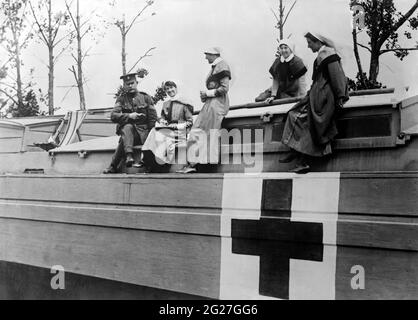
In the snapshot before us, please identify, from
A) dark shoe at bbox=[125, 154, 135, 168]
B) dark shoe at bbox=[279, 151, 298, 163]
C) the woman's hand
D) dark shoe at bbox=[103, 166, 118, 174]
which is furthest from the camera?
dark shoe at bbox=[103, 166, 118, 174]

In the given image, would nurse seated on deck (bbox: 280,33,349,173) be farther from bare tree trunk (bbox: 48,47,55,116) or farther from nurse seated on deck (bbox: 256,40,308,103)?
bare tree trunk (bbox: 48,47,55,116)

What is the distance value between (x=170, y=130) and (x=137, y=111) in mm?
525

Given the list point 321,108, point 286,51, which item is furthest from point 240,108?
point 321,108

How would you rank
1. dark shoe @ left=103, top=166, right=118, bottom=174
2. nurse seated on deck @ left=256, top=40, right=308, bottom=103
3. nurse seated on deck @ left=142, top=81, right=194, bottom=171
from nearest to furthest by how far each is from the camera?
nurse seated on deck @ left=256, top=40, right=308, bottom=103
nurse seated on deck @ left=142, top=81, right=194, bottom=171
dark shoe @ left=103, top=166, right=118, bottom=174

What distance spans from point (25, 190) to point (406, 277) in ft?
12.4

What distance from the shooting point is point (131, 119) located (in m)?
4.15

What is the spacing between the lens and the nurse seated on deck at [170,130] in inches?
151

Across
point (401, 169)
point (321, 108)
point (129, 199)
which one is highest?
point (321, 108)

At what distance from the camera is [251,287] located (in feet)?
10.7

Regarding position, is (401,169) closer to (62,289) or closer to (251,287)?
(251,287)

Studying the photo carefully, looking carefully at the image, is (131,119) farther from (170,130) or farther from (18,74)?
(18,74)

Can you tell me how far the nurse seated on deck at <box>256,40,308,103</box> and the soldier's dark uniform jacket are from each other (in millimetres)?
1133

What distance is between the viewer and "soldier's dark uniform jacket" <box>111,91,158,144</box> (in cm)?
418

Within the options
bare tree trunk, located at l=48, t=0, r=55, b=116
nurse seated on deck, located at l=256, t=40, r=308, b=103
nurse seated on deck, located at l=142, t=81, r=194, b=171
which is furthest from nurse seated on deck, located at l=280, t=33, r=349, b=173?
bare tree trunk, located at l=48, t=0, r=55, b=116
